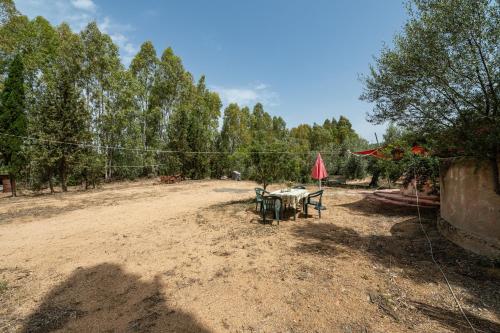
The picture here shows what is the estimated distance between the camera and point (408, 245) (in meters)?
5.05

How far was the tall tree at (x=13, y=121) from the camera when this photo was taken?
1503 centimetres

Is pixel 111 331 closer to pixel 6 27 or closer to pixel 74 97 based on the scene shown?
pixel 74 97

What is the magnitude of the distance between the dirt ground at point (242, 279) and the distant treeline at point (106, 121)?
4963mm

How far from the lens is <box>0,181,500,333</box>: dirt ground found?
8.93 feet

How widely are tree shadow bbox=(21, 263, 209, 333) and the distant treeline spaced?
677cm

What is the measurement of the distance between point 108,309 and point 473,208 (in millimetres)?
6400

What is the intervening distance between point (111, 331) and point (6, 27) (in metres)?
25.9

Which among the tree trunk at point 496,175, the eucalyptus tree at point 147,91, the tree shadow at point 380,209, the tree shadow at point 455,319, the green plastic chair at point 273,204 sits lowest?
the tree shadow at point 455,319

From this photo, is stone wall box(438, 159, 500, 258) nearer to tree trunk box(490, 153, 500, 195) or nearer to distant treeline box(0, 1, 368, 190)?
tree trunk box(490, 153, 500, 195)

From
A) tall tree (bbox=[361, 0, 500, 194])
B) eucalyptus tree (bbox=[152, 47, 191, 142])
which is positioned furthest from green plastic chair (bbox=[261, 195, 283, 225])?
eucalyptus tree (bbox=[152, 47, 191, 142])

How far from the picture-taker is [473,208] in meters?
4.59

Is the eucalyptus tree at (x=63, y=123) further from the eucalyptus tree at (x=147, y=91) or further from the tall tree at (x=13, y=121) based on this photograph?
the eucalyptus tree at (x=147, y=91)

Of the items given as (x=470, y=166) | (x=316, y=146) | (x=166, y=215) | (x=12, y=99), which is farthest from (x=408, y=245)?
(x=316, y=146)

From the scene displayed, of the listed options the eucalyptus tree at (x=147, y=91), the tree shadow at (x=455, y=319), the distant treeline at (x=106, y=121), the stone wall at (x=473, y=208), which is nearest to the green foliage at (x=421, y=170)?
the stone wall at (x=473, y=208)
